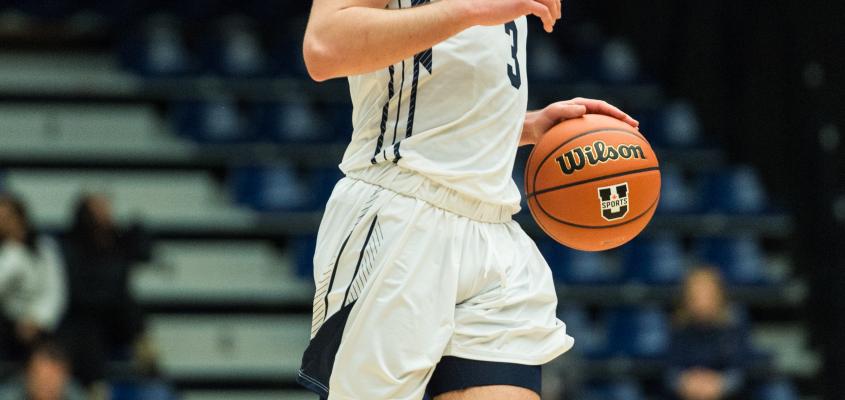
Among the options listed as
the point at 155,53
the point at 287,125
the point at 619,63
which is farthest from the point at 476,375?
the point at 619,63

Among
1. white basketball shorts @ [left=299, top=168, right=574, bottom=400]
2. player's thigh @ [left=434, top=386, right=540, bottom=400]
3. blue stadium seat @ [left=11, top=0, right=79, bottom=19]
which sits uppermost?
blue stadium seat @ [left=11, top=0, right=79, bottom=19]

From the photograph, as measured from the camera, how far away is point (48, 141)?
10.8 metres

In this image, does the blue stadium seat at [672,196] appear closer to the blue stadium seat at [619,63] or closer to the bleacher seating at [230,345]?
the blue stadium seat at [619,63]

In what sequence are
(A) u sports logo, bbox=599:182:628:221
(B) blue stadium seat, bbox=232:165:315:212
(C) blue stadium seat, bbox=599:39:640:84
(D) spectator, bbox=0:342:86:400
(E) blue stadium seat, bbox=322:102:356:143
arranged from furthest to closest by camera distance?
(C) blue stadium seat, bbox=599:39:640:84, (E) blue stadium seat, bbox=322:102:356:143, (B) blue stadium seat, bbox=232:165:315:212, (D) spectator, bbox=0:342:86:400, (A) u sports logo, bbox=599:182:628:221

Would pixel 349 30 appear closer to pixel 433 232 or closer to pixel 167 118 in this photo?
pixel 433 232

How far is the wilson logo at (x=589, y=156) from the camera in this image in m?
3.47

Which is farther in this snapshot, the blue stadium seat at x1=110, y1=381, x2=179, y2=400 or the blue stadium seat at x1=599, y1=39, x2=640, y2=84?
the blue stadium seat at x1=599, y1=39, x2=640, y2=84

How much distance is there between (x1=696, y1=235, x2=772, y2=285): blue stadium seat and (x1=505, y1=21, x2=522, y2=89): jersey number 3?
7.58m

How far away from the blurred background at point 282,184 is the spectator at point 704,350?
11.0 inches

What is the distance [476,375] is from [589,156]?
68cm

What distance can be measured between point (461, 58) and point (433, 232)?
0.42 meters

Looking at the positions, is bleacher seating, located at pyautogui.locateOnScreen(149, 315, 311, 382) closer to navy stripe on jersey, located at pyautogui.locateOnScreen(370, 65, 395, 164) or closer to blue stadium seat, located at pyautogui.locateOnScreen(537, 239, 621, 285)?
blue stadium seat, located at pyautogui.locateOnScreen(537, 239, 621, 285)

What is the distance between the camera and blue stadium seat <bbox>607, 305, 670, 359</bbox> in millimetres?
10062

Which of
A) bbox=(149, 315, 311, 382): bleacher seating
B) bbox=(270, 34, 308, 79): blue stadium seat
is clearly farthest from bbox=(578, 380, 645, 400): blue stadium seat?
bbox=(270, 34, 308, 79): blue stadium seat
